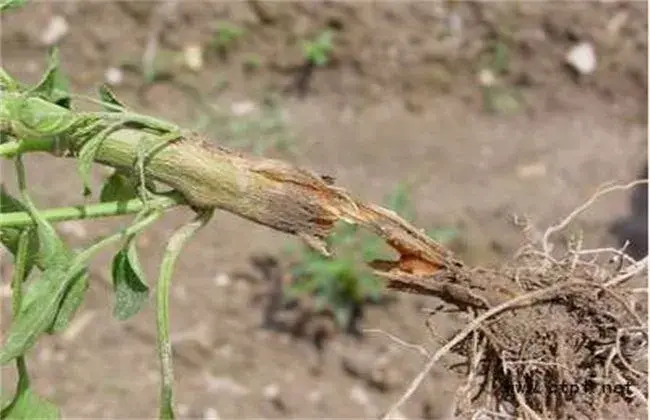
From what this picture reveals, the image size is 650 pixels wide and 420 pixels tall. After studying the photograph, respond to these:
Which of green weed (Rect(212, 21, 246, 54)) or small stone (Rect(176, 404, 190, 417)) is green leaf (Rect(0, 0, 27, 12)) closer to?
small stone (Rect(176, 404, 190, 417))

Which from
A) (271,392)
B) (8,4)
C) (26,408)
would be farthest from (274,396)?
(8,4)

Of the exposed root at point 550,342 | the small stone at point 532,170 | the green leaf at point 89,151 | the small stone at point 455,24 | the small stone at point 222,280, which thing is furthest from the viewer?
the small stone at point 455,24

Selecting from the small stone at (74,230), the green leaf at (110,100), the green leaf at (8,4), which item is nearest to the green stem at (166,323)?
the green leaf at (110,100)

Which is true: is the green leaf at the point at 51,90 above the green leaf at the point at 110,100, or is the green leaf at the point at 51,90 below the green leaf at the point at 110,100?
below

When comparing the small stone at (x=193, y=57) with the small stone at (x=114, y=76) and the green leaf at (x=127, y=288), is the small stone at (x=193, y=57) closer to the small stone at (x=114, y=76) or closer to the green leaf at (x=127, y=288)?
the small stone at (x=114, y=76)

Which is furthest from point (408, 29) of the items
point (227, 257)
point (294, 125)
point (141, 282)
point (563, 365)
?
point (141, 282)

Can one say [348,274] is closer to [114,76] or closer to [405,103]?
[405,103]

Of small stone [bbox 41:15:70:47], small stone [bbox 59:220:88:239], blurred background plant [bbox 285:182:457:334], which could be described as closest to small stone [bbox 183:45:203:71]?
small stone [bbox 41:15:70:47]
